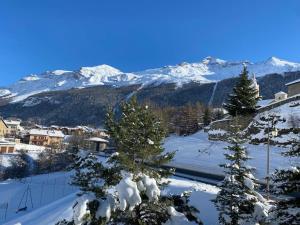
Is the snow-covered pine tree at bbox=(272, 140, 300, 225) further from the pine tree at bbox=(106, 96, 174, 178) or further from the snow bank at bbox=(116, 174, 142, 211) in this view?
the snow bank at bbox=(116, 174, 142, 211)

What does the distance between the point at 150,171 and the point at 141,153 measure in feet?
2.62

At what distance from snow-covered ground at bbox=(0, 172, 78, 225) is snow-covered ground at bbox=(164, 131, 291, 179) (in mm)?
17469

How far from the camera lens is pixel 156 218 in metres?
12.4

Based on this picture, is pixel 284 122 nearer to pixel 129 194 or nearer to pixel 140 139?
pixel 140 139

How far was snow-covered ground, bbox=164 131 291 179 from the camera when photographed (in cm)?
4834

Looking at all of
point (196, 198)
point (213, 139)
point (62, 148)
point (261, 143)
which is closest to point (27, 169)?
point (62, 148)

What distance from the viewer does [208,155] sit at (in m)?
60.6

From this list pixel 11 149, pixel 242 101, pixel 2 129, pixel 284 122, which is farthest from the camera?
pixel 2 129

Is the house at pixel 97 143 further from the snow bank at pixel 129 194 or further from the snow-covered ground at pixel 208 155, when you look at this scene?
the snow bank at pixel 129 194

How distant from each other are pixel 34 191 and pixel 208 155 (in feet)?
91.4

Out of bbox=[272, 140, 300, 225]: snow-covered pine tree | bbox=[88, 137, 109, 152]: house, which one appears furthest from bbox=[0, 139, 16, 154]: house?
bbox=[272, 140, 300, 225]: snow-covered pine tree

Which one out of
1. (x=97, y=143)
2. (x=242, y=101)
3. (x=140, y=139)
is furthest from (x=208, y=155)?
(x=97, y=143)

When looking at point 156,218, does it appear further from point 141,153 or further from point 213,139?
point 213,139

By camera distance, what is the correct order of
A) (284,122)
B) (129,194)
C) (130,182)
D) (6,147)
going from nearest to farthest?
1. (129,194)
2. (130,182)
3. (284,122)
4. (6,147)
